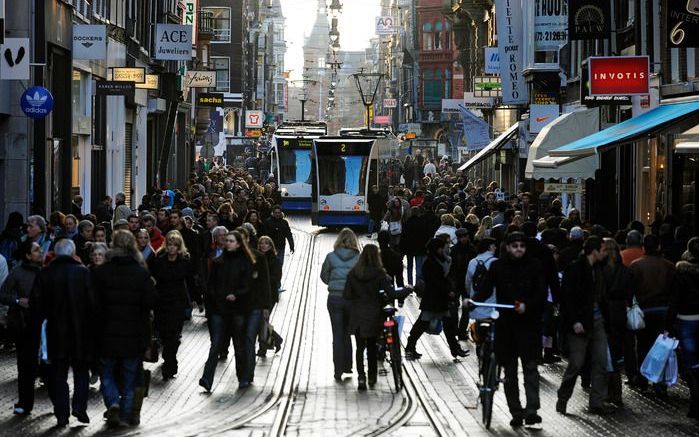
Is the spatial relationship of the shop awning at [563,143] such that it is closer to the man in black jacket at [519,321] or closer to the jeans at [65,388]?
the man in black jacket at [519,321]

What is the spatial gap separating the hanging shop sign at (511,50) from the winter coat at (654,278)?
28820 millimetres

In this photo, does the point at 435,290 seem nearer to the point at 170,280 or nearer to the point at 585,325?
the point at 170,280

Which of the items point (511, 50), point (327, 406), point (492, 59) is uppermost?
point (492, 59)

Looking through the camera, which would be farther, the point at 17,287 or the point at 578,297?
the point at 17,287

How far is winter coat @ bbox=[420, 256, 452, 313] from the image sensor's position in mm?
19344

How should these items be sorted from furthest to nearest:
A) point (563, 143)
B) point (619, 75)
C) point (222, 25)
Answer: point (222, 25) < point (563, 143) < point (619, 75)

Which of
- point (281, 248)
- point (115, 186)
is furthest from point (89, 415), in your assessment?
point (115, 186)

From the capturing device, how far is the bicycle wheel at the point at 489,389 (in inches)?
548

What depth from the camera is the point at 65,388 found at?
13672mm

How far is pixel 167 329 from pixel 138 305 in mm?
3706

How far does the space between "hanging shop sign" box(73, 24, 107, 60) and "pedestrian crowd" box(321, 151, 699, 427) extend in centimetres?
997

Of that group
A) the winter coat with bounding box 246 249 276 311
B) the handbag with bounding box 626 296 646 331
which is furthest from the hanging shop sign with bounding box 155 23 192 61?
the handbag with bounding box 626 296 646 331

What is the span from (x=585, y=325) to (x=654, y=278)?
93.0 inches

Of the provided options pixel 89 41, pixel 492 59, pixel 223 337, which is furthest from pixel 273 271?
pixel 492 59
